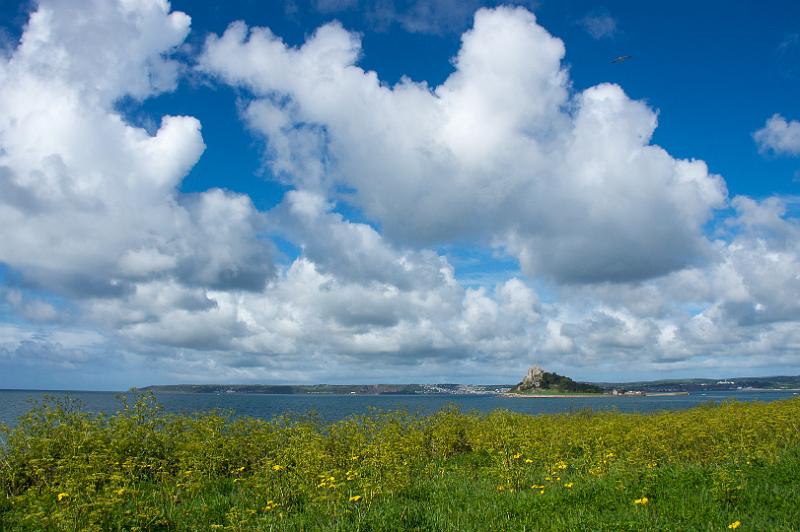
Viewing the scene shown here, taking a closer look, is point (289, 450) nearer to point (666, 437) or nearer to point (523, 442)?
point (523, 442)

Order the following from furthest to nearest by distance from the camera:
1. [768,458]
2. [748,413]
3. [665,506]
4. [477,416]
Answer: [477,416] → [748,413] → [768,458] → [665,506]

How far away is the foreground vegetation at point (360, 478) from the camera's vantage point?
9.89m

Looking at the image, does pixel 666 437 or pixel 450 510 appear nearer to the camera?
pixel 450 510

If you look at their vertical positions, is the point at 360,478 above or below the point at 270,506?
above

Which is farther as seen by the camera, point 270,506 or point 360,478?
point 360,478

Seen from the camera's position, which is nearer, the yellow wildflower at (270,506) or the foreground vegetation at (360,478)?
the foreground vegetation at (360,478)

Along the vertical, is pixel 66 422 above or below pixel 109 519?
above

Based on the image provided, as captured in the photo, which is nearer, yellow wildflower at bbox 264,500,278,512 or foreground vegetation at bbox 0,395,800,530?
foreground vegetation at bbox 0,395,800,530

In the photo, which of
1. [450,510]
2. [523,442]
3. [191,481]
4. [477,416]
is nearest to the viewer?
Answer: [450,510]

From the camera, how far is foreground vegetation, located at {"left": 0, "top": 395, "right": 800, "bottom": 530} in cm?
989

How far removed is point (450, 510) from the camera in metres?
10.9

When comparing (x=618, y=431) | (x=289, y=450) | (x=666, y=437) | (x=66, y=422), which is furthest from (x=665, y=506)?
(x=66, y=422)

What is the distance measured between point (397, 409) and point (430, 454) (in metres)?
2.19

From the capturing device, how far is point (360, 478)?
11656 millimetres
